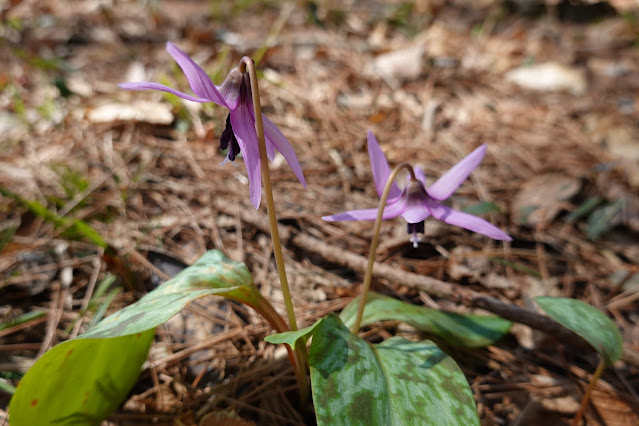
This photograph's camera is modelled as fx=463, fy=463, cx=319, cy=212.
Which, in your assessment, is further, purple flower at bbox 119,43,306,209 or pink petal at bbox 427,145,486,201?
pink petal at bbox 427,145,486,201

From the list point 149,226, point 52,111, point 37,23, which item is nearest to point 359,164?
point 149,226

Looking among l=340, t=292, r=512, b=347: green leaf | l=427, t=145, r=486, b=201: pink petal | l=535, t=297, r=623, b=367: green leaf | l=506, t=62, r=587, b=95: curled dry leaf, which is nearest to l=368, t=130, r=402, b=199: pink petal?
l=427, t=145, r=486, b=201: pink petal

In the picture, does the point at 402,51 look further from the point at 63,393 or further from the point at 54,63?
the point at 63,393

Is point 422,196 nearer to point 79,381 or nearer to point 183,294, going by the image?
point 183,294

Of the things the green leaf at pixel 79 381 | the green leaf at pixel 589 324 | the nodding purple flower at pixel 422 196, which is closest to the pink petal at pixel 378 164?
the nodding purple flower at pixel 422 196

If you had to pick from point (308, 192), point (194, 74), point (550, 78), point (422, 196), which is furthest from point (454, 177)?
point (550, 78)

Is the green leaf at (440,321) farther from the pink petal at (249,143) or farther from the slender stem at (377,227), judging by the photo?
the pink petal at (249,143)

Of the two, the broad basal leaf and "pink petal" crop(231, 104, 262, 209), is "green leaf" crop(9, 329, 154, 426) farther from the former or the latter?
"pink petal" crop(231, 104, 262, 209)
